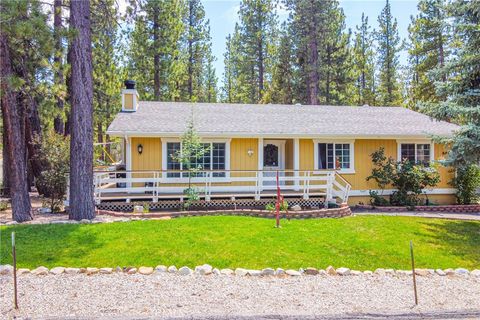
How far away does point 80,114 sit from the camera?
977 centimetres

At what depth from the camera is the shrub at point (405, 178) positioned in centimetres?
1354

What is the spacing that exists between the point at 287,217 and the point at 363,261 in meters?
3.66

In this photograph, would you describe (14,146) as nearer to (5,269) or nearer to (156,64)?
(5,269)

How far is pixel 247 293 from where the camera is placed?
17.7 feet

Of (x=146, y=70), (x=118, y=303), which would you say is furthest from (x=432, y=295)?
(x=146, y=70)

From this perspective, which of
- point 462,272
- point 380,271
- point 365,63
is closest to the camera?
point 380,271

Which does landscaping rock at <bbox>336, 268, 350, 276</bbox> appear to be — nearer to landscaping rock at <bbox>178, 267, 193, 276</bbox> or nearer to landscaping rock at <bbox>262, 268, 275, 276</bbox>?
landscaping rock at <bbox>262, 268, 275, 276</bbox>

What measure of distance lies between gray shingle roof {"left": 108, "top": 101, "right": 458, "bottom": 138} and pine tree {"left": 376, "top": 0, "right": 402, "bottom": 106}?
1425 cm

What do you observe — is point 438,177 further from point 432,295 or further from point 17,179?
point 17,179

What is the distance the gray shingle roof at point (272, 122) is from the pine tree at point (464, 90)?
1.66m

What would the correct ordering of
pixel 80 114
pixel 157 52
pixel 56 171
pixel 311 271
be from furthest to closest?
pixel 157 52
pixel 56 171
pixel 80 114
pixel 311 271

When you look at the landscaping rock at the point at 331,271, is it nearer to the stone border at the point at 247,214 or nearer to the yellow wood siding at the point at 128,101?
the stone border at the point at 247,214

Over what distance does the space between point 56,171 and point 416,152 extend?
44.2ft

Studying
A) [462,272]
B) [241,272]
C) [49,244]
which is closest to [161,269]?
[241,272]
